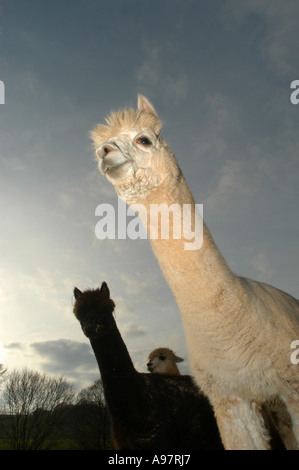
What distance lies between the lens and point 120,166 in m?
2.71

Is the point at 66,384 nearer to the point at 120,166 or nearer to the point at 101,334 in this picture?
the point at 101,334

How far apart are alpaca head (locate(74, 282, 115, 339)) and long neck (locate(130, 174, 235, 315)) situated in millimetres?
2634

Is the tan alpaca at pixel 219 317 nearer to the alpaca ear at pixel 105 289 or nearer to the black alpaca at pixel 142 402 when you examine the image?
the black alpaca at pixel 142 402

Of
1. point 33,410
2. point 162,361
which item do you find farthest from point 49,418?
point 162,361

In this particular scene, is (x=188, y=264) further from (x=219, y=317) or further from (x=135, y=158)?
(x=135, y=158)

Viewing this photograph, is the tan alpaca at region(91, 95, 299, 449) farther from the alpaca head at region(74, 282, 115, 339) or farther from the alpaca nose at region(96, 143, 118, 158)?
the alpaca head at region(74, 282, 115, 339)

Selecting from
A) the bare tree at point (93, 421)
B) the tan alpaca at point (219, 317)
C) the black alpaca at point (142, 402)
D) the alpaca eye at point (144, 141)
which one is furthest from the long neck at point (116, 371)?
the bare tree at point (93, 421)

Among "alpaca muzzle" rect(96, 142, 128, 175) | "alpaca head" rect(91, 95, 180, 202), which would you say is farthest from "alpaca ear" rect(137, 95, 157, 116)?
"alpaca muzzle" rect(96, 142, 128, 175)

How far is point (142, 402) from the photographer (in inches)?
170

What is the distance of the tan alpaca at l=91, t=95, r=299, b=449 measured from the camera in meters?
2.40

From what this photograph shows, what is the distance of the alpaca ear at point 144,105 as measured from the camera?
3541 mm

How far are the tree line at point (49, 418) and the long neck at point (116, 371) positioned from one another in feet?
74.7
